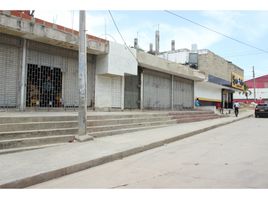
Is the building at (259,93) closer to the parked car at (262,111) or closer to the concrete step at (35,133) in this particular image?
the parked car at (262,111)

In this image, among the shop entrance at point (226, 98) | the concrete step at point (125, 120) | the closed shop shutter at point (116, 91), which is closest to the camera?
the concrete step at point (125, 120)

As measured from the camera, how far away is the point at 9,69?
1158 centimetres

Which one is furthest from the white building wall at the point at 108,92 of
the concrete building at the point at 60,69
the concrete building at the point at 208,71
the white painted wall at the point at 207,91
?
the white painted wall at the point at 207,91

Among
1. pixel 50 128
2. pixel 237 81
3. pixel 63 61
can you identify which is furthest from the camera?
pixel 237 81

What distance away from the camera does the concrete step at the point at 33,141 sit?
7605mm

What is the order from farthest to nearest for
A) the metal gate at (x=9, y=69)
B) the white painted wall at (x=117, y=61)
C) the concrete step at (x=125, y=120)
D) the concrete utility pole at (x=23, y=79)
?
the white painted wall at (x=117, y=61)
the concrete utility pole at (x=23, y=79)
the metal gate at (x=9, y=69)
the concrete step at (x=125, y=120)

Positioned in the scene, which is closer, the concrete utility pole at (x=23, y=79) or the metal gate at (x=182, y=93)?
the concrete utility pole at (x=23, y=79)

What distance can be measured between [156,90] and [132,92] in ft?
9.29

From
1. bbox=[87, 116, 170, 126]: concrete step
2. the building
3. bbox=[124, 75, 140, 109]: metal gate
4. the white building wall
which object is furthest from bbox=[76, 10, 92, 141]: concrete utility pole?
the building

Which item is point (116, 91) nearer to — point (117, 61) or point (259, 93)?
point (117, 61)

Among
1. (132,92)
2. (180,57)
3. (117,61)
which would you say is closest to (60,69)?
(117,61)

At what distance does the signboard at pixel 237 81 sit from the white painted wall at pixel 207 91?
243cm

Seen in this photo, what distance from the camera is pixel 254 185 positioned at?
520 cm

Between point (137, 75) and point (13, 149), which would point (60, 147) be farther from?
point (137, 75)
